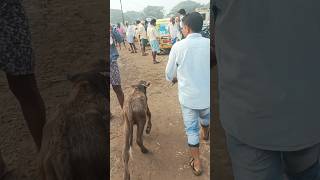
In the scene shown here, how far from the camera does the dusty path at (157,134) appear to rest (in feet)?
5.86

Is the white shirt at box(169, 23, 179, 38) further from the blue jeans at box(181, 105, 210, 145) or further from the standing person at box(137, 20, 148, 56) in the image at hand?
the blue jeans at box(181, 105, 210, 145)

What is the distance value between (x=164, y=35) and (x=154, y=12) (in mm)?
124

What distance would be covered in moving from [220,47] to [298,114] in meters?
0.37

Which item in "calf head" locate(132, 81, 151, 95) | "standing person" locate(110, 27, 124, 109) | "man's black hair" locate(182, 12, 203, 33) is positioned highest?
"man's black hair" locate(182, 12, 203, 33)

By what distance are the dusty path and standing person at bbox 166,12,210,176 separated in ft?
0.16

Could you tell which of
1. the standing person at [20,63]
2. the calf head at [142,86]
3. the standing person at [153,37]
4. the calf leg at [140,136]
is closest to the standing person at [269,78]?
the standing person at [153,37]

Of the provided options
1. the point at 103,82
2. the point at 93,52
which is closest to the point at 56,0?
the point at 93,52

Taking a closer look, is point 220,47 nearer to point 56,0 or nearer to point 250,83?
point 250,83

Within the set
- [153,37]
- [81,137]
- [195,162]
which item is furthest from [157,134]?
[153,37]

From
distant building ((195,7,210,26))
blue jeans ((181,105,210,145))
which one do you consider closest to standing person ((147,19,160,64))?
distant building ((195,7,210,26))

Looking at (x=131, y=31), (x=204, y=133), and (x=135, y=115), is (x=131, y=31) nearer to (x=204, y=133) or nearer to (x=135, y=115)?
(x=135, y=115)

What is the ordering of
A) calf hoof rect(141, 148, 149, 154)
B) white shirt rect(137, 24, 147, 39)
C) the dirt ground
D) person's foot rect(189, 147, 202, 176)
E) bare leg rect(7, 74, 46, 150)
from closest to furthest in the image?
white shirt rect(137, 24, 147, 39) < person's foot rect(189, 147, 202, 176) < calf hoof rect(141, 148, 149, 154) < bare leg rect(7, 74, 46, 150) < the dirt ground

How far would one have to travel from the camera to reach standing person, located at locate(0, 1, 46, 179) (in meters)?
1.94

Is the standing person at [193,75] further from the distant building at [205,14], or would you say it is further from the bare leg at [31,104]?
the bare leg at [31,104]
